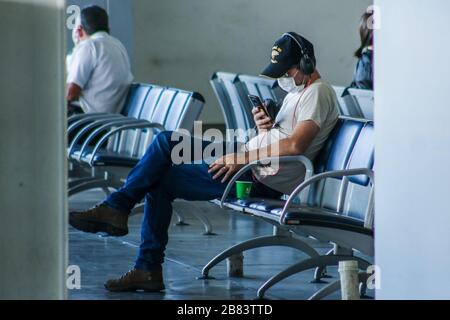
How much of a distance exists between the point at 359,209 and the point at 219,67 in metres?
8.37

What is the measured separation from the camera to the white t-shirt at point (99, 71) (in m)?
9.22

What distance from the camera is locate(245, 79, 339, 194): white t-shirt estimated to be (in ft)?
19.6

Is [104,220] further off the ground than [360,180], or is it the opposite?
[360,180]

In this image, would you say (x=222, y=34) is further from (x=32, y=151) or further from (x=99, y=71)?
(x=32, y=151)

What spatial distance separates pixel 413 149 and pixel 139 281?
2.17 meters

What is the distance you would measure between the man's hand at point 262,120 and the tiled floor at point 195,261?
0.80 meters

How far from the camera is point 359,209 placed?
5.62m

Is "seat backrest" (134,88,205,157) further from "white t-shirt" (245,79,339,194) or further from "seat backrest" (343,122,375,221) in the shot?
"seat backrest" (343,122,375,221)

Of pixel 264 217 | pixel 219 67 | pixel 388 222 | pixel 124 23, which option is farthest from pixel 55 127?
pixel 219 67

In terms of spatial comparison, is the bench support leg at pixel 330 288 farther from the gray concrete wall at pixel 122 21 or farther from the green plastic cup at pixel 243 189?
the gray concrete wall at pixel 122 21

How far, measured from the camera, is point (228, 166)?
6.12 metres

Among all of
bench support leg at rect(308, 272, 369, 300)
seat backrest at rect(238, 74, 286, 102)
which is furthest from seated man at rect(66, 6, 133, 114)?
bench support leg at rect(308, 272, 369, 300)

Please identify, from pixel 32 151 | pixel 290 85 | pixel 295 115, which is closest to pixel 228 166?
pixel 295 115

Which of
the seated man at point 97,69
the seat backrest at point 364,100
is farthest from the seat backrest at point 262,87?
the seat backrest at point 364,100
